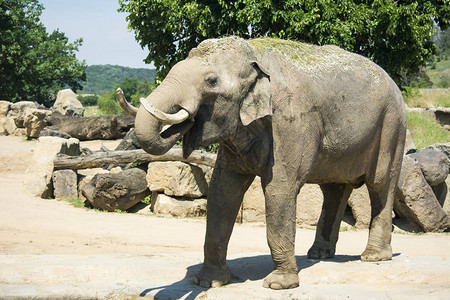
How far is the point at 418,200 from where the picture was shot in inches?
423

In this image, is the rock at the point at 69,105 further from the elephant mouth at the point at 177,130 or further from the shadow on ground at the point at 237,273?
the elephant mouth at the point at 177,130

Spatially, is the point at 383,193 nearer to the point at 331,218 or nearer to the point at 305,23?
the point at 331,218

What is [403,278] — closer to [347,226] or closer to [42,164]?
[347,226]

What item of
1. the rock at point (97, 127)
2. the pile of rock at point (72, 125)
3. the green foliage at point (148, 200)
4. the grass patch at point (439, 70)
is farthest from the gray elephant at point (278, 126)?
the grass patch at point (439, 70)

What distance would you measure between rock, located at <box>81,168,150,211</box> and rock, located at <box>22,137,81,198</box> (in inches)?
46.1

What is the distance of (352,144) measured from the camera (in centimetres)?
555

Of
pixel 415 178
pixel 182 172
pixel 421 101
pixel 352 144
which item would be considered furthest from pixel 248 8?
pixel 421 101

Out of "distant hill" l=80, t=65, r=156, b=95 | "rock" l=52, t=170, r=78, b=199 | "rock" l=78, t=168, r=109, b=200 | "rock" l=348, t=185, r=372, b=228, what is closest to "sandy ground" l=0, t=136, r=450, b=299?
"rock" l=348, t=185, r=372, b=228

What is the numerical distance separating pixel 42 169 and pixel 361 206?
6.79 m

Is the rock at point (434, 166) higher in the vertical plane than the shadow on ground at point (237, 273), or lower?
higher

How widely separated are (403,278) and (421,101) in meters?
19.0

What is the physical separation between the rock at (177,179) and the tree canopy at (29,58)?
19.9 meters

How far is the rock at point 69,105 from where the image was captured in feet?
77.6

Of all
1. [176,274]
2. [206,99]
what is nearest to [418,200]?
[176,274]
